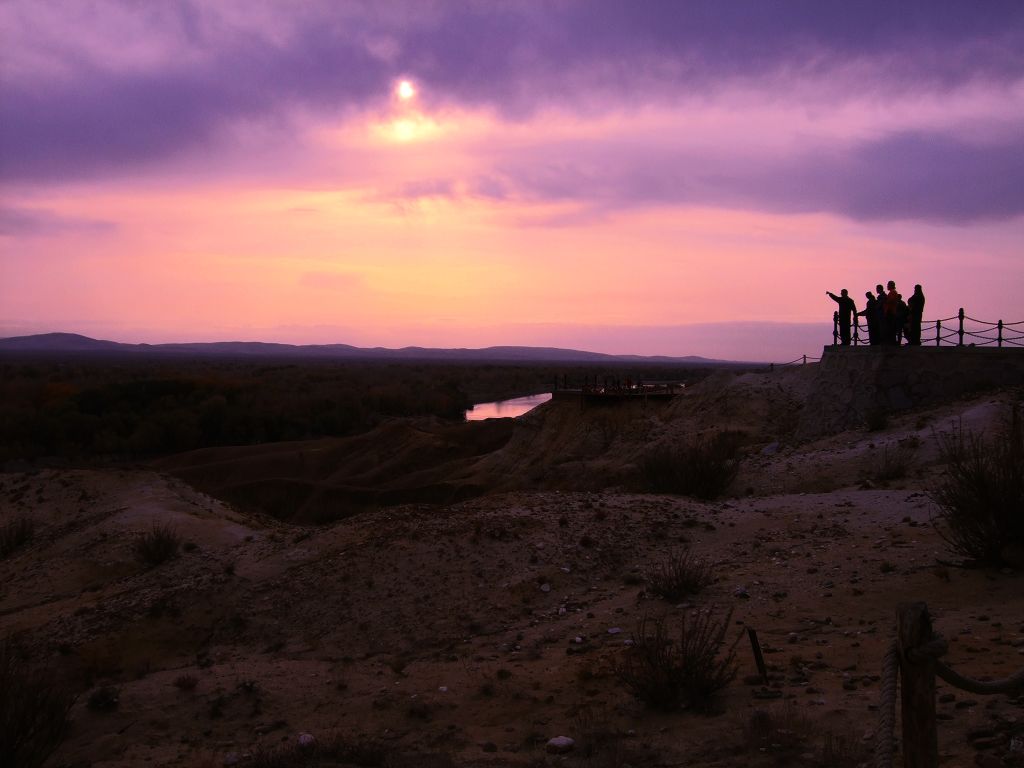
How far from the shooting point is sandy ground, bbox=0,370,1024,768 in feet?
20.5

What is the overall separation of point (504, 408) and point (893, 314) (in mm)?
47653

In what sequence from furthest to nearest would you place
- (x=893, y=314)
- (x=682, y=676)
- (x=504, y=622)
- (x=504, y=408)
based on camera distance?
(x=504, y=408)
(x=893, y=314)
(x=504, y=622)
(x=682, y=676)

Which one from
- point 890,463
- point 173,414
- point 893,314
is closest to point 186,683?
point 890,463

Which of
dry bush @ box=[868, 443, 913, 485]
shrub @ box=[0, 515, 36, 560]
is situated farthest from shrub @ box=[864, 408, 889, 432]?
shrub @ box=[0, 515, 36, 560]

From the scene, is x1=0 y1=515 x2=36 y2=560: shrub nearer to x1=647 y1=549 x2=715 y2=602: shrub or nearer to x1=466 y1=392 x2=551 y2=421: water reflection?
x1=647 y1=549 x2=715 y2=602: shrub

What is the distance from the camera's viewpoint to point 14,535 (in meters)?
16.8

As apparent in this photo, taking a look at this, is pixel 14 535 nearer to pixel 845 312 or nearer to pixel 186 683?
pixel 186 683

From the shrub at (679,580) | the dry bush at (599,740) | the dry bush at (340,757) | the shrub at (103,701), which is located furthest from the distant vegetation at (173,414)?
the dry bush at (340,757)

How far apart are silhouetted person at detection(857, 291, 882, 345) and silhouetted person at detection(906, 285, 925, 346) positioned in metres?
0.71

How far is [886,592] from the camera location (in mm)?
8695

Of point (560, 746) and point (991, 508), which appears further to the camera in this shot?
point (991, 508)

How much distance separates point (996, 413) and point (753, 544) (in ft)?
27.7

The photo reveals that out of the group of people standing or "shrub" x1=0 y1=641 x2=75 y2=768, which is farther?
the group of people standing

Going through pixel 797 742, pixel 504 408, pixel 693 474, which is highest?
pixel 693 474
